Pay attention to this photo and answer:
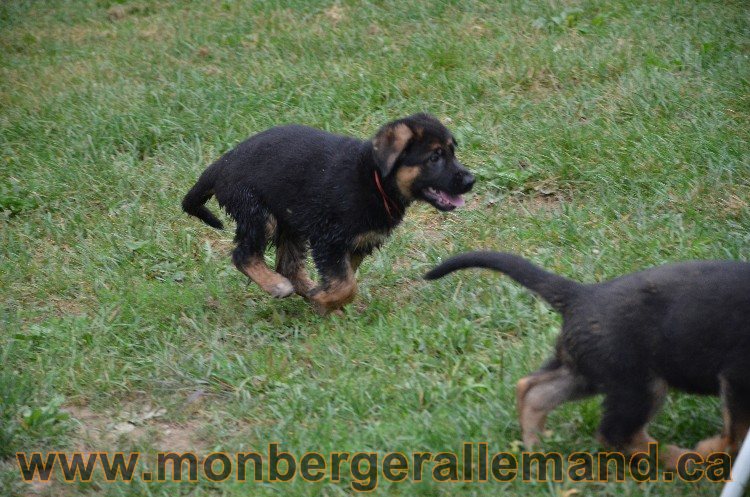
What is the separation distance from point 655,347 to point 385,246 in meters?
3.28

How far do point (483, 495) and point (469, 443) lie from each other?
1.14ft

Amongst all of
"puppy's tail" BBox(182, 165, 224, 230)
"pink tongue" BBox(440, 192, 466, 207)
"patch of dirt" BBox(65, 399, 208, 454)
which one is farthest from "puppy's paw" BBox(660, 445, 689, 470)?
"puppy's tail" BBox(182, 165, 224, 230)

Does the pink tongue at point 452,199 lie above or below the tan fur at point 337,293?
above

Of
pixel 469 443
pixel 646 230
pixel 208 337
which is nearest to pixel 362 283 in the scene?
pixel 208 337

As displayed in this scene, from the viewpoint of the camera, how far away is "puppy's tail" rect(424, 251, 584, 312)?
4.16 metres

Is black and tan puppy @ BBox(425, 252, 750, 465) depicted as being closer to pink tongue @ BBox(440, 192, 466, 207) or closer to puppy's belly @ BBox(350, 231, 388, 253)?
pink tongue @ BBox(440, 192, 466, 207)

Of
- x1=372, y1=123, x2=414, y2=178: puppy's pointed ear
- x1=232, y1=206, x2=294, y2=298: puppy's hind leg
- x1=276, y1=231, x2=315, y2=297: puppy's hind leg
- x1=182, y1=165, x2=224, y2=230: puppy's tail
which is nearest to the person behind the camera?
x1=372, y1=123, x2=414, y2=178: puppy's pointed ear

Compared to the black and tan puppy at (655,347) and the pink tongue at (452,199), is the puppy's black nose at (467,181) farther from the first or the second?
the black and tan puppy at (655,347)

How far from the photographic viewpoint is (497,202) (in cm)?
708

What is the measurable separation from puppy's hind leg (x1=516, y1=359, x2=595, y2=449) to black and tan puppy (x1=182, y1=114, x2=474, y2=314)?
1.89 meters

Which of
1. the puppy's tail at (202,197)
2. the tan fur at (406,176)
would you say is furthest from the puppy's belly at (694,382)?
the puppy's tail at (202,197)

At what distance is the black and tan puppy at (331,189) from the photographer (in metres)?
5.82

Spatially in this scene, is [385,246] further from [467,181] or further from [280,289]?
[467,181]

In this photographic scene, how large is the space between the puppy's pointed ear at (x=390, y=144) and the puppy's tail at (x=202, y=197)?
50.9 inches
